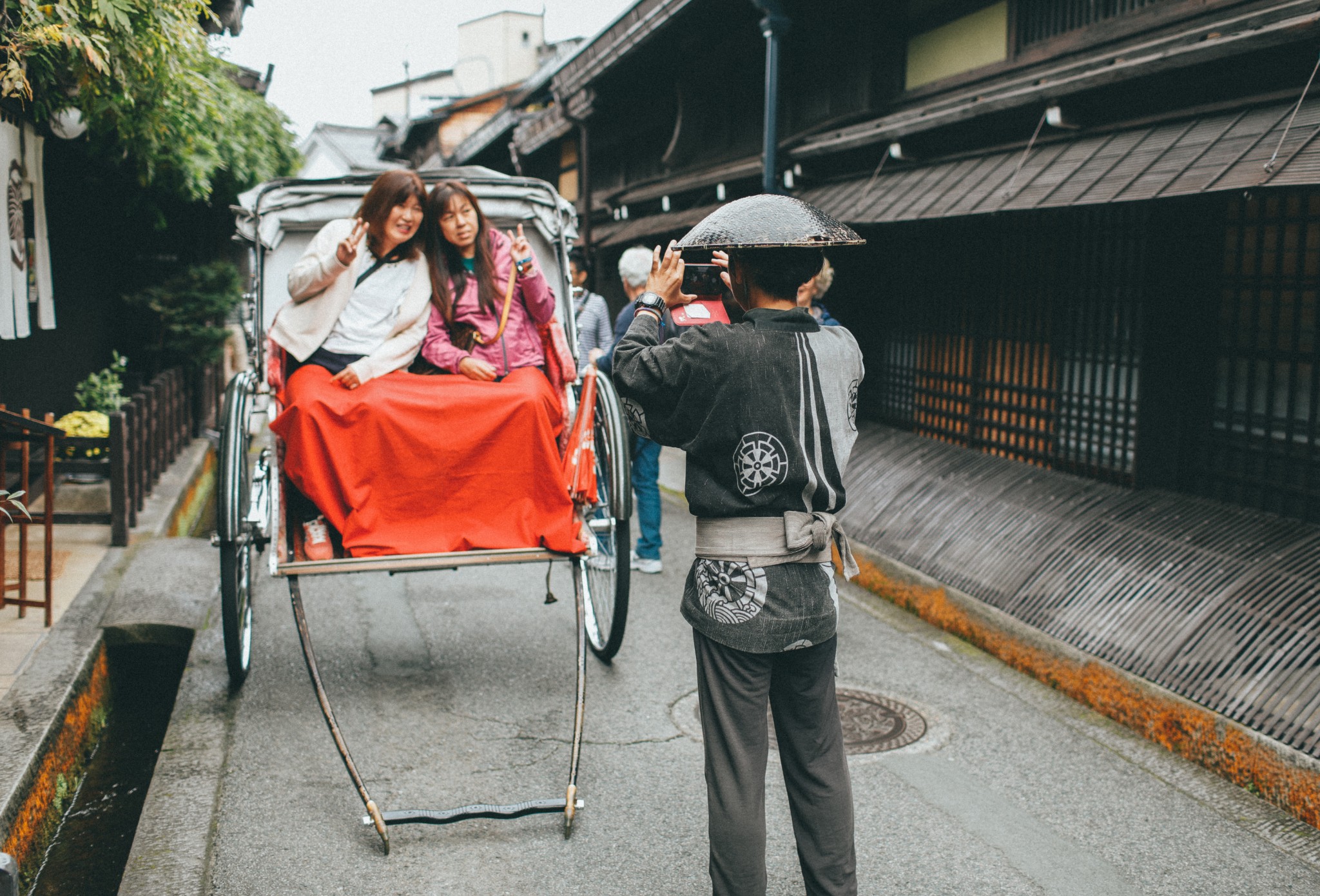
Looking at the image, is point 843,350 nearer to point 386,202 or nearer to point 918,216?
point 386,202

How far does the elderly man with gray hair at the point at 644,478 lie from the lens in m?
6.70

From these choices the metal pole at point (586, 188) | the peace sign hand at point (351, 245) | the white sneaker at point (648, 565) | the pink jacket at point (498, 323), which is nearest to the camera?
the peace sign hand at point (351, 245)

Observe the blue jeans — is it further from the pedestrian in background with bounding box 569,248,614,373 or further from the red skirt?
the red skirt

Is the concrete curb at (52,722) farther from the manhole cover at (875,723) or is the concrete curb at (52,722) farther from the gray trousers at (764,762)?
the manhole cover at (875,723)

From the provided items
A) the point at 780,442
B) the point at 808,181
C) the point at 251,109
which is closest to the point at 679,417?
the point at 780,442

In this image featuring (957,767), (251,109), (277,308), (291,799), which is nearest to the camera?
(291,799)

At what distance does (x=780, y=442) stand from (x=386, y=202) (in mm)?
2920

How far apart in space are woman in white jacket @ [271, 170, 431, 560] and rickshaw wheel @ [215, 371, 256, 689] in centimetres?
23

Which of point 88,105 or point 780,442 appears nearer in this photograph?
point 780,442

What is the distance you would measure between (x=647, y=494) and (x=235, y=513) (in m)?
3.10

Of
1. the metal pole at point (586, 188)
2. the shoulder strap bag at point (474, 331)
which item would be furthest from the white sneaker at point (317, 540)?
the metal pole at point (586, 188)

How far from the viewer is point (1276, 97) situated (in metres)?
4.37

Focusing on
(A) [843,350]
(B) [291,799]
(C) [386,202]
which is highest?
(C) [386,202]

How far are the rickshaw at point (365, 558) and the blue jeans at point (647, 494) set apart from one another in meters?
1.20
